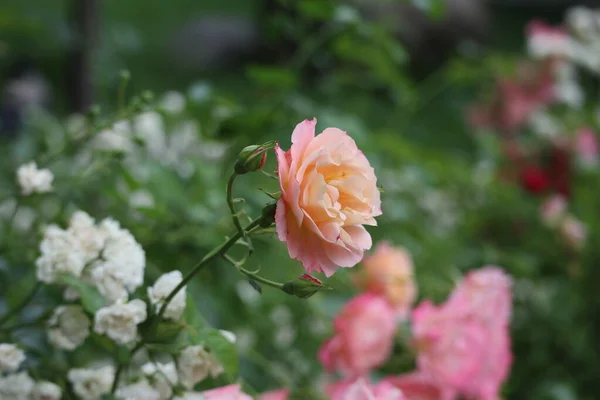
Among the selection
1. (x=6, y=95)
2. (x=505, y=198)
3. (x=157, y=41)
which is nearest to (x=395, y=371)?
(x=505, y=198)

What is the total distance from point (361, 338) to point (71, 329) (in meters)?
0.24

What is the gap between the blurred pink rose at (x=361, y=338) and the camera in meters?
0.58

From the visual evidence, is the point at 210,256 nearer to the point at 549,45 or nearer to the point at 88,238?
the point at 88,238

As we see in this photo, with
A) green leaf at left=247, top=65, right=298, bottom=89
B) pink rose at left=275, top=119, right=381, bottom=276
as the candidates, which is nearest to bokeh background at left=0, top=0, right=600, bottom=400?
green leaf at left=247, top=65, right=298, bottom=89

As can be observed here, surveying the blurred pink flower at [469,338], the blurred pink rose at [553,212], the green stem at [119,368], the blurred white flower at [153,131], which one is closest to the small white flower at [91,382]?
the green stem at [119,368]

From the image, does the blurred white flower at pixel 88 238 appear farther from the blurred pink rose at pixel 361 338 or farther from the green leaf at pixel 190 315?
the blurred pink rose at pixel 361 338

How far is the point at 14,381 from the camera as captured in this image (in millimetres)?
412

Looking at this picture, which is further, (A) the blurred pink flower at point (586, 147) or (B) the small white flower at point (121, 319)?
(A) the blurred pink flower at point (586, 147)

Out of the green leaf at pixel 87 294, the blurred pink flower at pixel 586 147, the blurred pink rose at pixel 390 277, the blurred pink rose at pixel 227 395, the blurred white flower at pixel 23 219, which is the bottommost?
the blurred pink rose at pixel 227 395

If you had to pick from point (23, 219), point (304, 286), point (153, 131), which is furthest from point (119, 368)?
point (153, 131)

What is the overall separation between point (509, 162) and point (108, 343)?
1140 mm

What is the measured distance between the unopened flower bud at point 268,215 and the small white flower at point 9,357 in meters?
0.17

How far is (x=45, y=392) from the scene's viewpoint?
41cm

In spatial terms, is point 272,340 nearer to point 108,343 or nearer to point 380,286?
point 380,286
